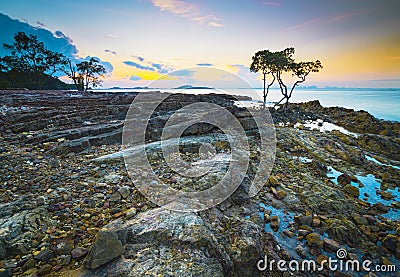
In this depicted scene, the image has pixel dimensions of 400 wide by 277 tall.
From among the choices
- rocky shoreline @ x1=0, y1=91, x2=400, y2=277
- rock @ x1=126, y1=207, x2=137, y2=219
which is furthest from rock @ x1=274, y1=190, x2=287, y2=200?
rock @ x1=126, y1=207, x2=137, y2=219

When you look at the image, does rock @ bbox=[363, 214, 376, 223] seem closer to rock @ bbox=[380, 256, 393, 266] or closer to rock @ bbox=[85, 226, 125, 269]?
rock @ bbox=[380, 256, 393, 266]

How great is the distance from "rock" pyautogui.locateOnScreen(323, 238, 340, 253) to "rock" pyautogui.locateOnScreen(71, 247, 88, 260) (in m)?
5.72

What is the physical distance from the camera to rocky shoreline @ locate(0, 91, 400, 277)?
10.3 ft

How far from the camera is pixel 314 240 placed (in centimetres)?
515

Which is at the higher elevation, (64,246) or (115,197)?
(115,197)

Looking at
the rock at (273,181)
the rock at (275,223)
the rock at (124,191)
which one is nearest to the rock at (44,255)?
the rock at (124,191)

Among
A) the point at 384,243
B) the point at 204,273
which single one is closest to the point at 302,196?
the point at 384,243

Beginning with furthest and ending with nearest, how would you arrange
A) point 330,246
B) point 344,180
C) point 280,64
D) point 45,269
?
1. point 280,64
2. point 344,180
3. point 330,246
4. point 45,269

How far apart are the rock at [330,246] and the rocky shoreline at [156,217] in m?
0.03

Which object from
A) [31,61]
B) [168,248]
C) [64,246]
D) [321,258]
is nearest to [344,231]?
[321,258]

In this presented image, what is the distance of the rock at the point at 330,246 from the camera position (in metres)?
5.04

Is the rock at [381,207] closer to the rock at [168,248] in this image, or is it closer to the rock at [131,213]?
the rock at [168,248]

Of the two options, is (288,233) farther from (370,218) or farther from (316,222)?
(370,218)

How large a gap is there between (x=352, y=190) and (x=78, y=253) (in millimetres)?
9829
